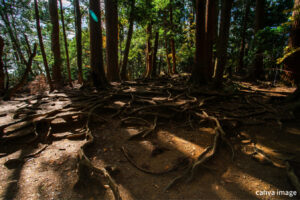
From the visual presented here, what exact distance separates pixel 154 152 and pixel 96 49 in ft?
18.7

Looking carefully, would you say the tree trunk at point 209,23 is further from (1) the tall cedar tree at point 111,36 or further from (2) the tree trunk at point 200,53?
(1) the tall cedar tree at point 111,36

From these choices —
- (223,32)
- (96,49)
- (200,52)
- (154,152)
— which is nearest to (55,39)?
(96,49)

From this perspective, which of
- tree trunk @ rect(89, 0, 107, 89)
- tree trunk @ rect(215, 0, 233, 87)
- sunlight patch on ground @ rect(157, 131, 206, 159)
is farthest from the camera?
tree trunk @ rect(89, 0, 107, 89)

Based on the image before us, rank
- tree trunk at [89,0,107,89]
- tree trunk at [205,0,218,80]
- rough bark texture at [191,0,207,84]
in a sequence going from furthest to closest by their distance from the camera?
tree trunk at [89,0,107,89] < tree trunk at [205,0,218,80] < rough bark texture at [191,0,207,84]

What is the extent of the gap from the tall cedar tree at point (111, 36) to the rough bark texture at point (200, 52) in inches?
189

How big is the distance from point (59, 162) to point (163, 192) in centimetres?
184

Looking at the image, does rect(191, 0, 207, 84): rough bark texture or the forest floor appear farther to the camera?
rect(191, 0, 207, 84): rough bark texture

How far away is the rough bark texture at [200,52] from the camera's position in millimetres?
5988

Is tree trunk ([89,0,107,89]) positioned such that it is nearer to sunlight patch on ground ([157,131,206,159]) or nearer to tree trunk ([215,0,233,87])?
sunlight patch on ground ([157,131,206,159])

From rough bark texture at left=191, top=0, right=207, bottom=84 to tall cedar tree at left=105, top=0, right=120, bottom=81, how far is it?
4.80m

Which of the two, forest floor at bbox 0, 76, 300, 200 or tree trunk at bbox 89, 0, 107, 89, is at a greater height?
tree trunk at bbox 89, 0, 107, 89

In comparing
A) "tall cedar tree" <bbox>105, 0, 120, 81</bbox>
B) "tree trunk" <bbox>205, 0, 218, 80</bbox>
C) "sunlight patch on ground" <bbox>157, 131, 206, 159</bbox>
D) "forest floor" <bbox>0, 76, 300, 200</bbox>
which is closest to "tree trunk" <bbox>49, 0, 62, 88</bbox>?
"tall cedar tree" <bbox>105, 0, 120, 81</bbox>

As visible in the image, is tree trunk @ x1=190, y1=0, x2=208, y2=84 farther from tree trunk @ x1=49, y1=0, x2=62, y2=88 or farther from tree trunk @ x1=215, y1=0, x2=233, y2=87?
tree trunk @ x1=49, y1=0, x2=62, y2=88

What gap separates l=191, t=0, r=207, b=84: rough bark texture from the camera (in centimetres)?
599
